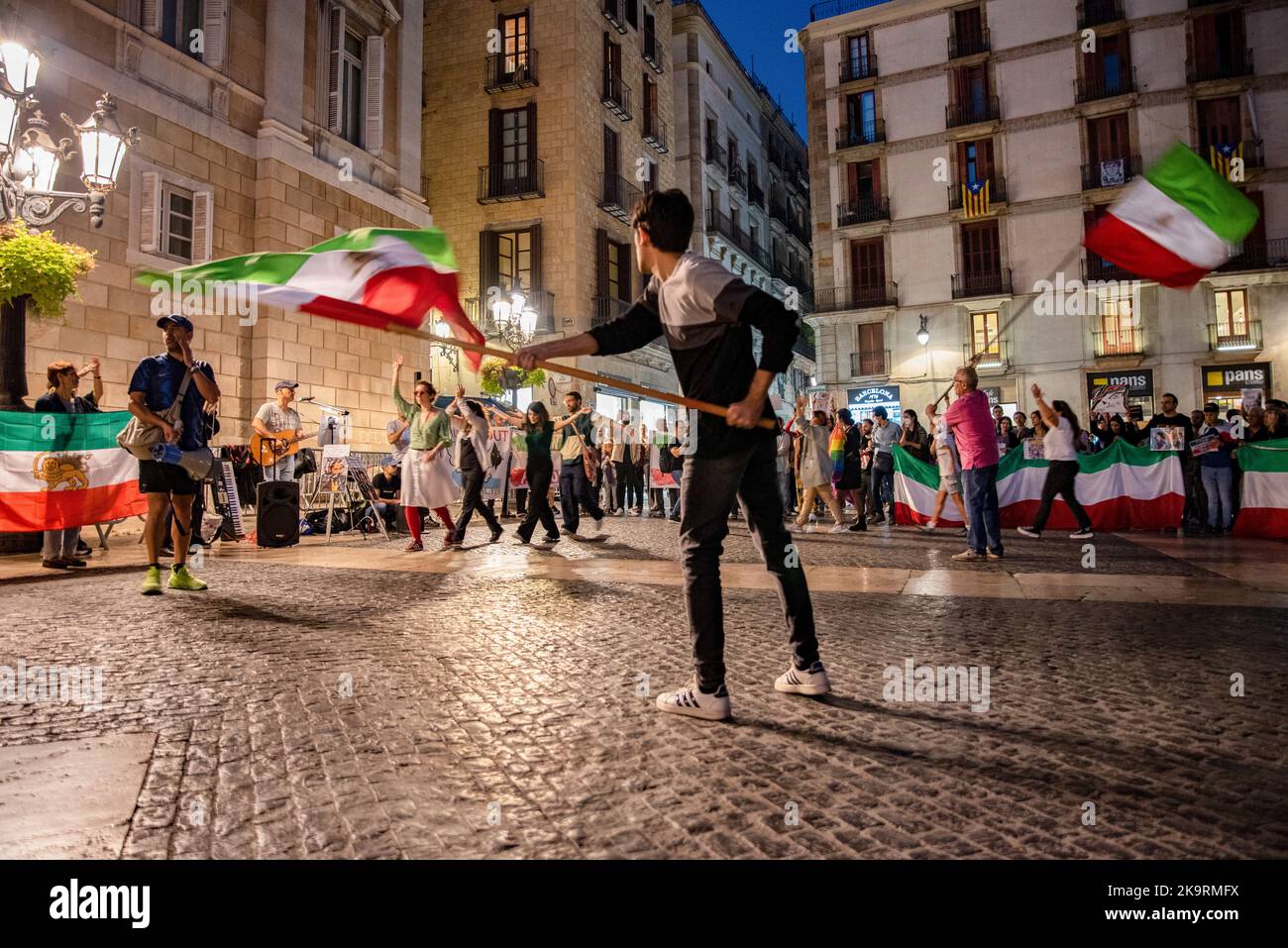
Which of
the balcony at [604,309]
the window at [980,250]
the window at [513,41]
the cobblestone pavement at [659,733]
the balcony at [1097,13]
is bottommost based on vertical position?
the cobblestone pavement at [659,733]

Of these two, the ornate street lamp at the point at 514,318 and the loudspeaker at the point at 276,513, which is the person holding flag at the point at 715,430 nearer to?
the loudspeaker at the point at 276,513

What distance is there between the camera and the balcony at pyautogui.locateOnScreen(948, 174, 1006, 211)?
31.2 metres

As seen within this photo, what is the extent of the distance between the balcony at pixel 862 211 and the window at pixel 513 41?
1470 cm

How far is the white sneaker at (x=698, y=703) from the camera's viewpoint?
2785mm

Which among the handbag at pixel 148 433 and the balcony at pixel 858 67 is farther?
the balcony at pixel 858 67

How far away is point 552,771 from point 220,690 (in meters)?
1.63

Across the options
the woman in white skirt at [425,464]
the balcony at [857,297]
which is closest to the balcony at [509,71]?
the balcony at [857,297]

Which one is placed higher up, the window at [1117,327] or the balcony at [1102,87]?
the balcony at [1102,87]

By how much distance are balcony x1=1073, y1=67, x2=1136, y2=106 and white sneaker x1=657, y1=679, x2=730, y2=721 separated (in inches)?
1371

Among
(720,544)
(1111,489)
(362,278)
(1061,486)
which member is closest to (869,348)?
(1111,489)

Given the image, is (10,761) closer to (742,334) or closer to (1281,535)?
(742,334)

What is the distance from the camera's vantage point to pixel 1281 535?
33.1 ft

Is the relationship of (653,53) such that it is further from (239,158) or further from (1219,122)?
(239,158)
